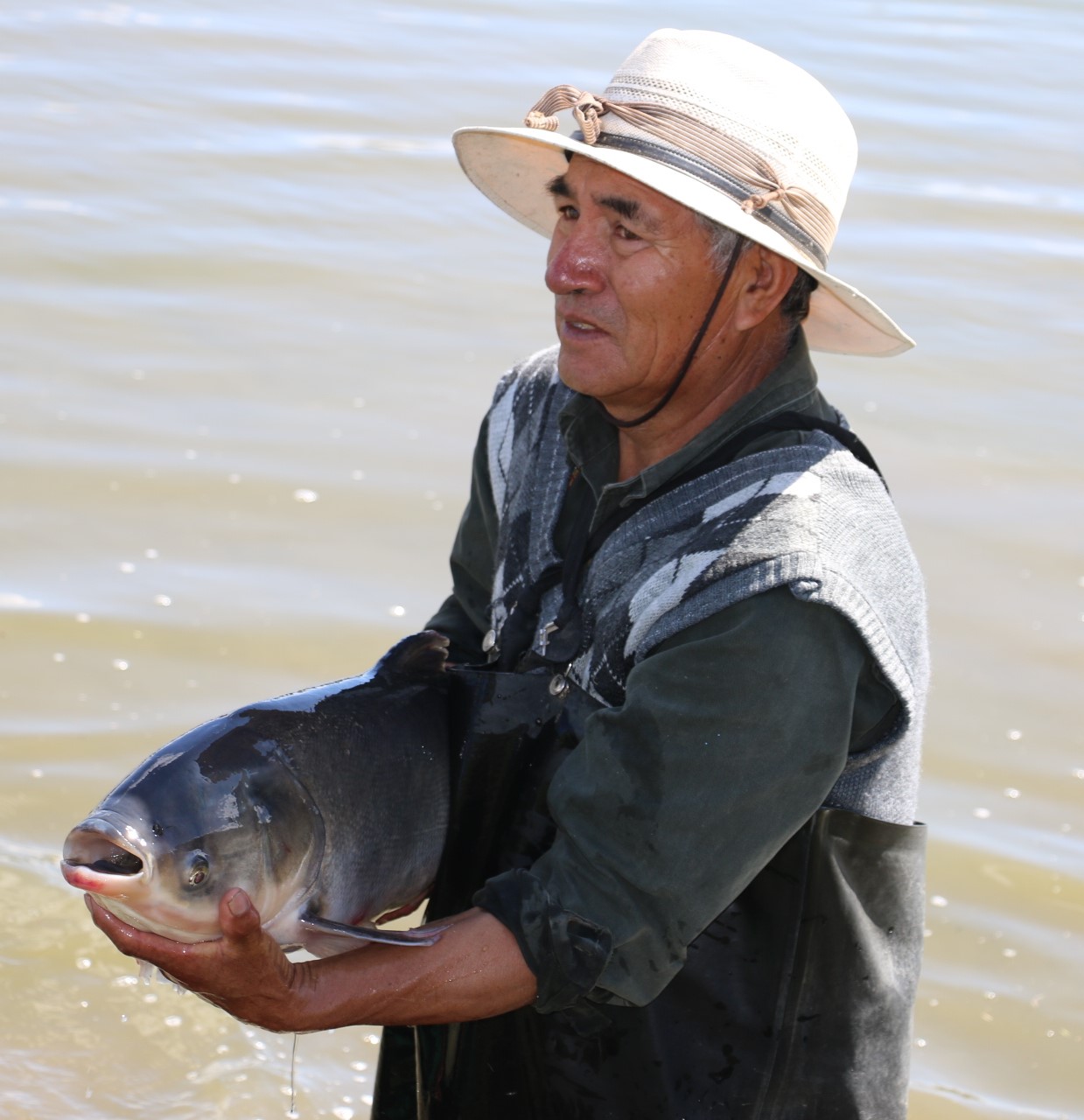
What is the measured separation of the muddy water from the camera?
447cm

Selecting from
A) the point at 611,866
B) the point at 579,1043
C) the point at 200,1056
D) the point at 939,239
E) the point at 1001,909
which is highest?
the point at 939,239

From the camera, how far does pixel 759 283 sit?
113 inches

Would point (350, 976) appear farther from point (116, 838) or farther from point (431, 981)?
point (116, 838)

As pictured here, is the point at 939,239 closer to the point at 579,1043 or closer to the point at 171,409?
the point at 171,409

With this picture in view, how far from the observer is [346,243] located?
8.72 metres

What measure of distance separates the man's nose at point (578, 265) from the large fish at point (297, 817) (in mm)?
636

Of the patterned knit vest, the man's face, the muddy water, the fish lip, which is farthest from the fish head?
the muddy water

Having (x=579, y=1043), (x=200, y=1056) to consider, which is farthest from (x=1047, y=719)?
(x=579, y=1043)

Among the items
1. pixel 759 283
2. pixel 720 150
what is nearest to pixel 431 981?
pixel 759 283

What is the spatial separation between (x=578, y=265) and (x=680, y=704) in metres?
0.82

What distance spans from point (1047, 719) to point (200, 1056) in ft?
9.12

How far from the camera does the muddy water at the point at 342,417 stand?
4.47 metres

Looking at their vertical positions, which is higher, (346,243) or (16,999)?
(346,243)

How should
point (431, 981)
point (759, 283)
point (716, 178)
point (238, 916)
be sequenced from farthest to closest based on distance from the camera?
point (759, 283), point (716, 178), point (431, 981), point (238, 916)
